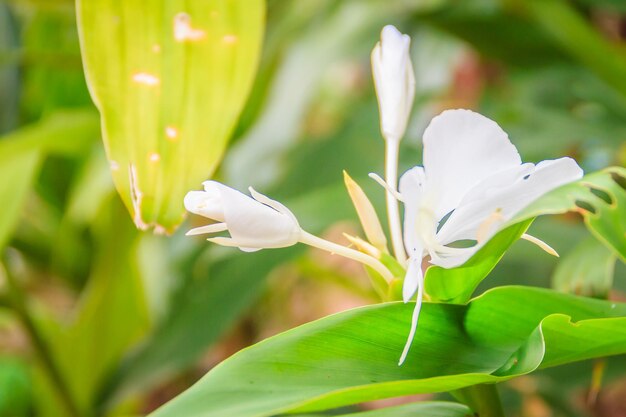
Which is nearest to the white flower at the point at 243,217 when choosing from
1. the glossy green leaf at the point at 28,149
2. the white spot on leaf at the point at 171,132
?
the white spot on leaf at the point at 171,132

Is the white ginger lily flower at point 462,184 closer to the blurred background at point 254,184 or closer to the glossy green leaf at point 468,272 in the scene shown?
the glossy green leaf at point 468,272

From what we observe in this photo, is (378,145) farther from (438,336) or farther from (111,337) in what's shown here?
(438,336)

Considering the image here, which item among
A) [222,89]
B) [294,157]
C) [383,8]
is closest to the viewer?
[222,89]

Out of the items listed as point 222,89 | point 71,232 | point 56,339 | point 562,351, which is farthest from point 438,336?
point 71,232

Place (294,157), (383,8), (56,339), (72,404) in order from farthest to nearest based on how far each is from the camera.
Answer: (383,8), (294,157), (56,339), (72,404)

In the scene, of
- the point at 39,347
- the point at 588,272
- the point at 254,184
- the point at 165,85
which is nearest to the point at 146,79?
the point at 165,85

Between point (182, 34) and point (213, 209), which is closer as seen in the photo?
point (213, 209)

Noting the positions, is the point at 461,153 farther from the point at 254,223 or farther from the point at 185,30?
the point at 185,30

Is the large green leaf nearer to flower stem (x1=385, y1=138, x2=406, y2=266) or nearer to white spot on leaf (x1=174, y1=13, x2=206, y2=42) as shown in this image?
flower stem (x1=385, y1=138, x2=406, y2=266)
